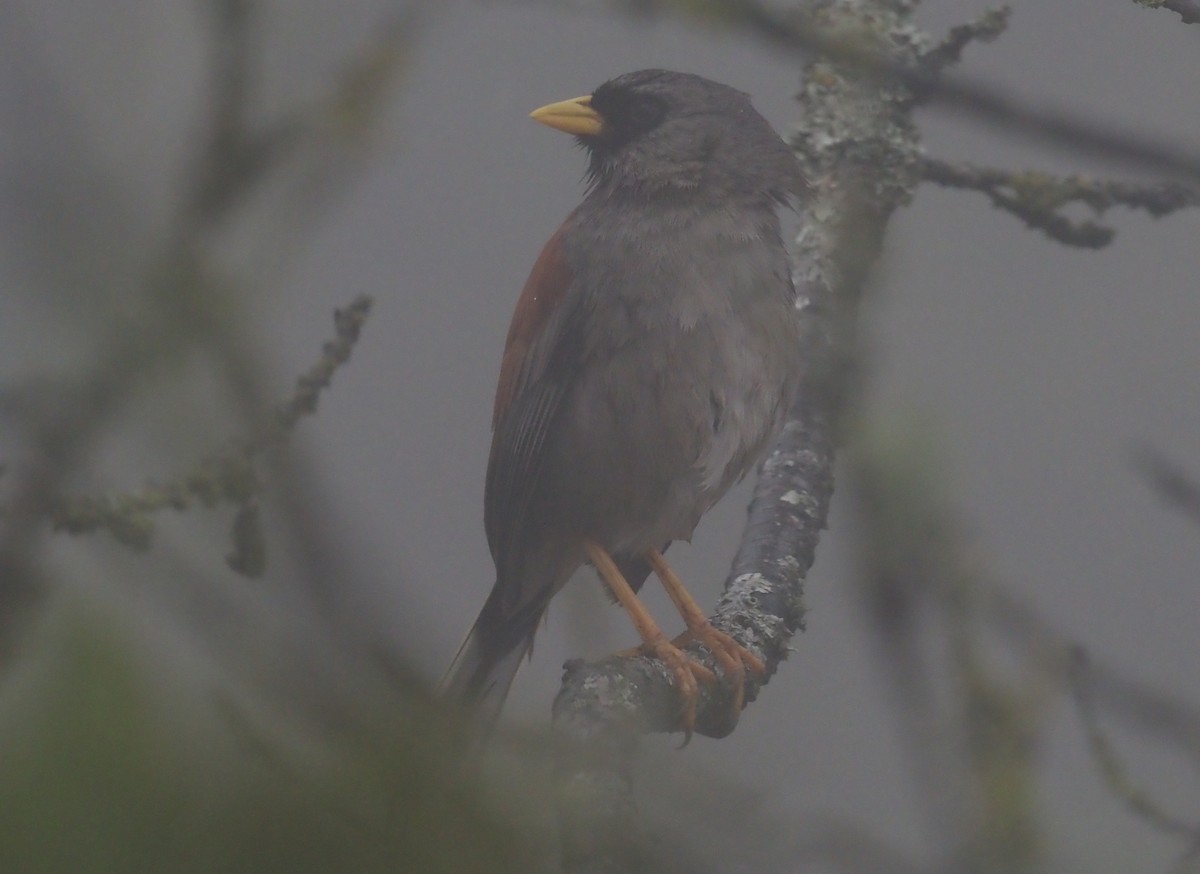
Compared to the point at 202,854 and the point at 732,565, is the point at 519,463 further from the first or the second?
the point at 202,854

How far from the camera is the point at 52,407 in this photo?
1.34 ft

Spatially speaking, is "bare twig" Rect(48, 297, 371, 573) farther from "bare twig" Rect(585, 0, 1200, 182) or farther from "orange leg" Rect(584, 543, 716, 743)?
"orange leg" Rect(584, 543, 716, 743)

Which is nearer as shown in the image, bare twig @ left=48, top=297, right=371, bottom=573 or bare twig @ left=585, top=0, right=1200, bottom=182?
bare twig @ left=585, top=0, right=1200, bottom=182

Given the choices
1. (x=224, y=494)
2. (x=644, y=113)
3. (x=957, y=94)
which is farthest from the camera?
(x=644, y=113)

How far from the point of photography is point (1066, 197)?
1.33 metres

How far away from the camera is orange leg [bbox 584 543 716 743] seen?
4.79ft

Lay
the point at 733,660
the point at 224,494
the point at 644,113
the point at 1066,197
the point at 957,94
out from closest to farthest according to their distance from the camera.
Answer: the point at 957,94 → the point at 224,494 → the point at 1066,197 → the point at 733,660 → the point at 644,113

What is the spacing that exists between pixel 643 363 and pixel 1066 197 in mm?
508

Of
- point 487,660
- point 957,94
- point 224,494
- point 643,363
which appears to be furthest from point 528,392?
point 957,94

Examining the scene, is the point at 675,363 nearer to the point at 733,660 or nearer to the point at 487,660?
the point at 733,660

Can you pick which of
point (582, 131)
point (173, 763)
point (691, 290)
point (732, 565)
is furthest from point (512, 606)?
point (173, 763)

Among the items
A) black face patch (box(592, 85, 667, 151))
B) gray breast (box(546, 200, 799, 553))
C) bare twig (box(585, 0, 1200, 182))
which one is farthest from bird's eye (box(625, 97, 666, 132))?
bare twig (box(585, 0, 1200, 182))

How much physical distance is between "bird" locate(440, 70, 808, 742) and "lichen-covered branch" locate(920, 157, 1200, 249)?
0.30 meters

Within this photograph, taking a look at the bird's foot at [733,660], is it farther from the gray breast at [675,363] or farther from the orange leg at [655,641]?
the gray breast at [675,363]
